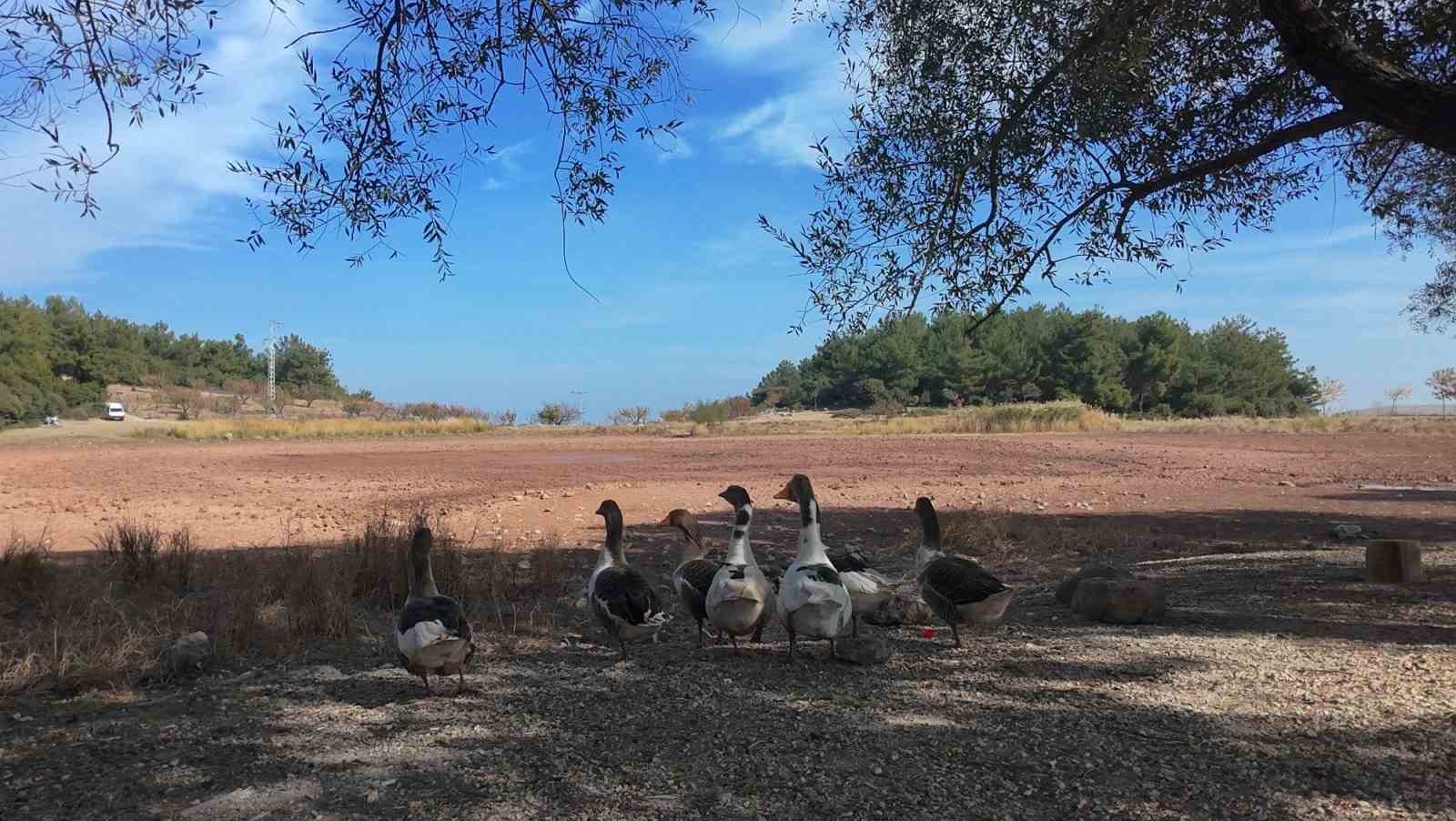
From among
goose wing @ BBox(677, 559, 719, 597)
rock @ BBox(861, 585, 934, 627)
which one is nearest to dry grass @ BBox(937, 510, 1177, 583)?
rock @ BBox(861, 585, 934, 627)

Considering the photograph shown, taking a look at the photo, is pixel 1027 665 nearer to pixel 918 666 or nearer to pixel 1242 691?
pixel 918 666

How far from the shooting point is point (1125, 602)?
23.0 ft

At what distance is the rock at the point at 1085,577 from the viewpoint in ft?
25.2

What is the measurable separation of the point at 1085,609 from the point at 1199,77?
5198mm

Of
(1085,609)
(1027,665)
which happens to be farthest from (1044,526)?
(1027,665)

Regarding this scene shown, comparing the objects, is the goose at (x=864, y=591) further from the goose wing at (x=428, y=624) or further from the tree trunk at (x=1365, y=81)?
the tree trunk at (x=1365, y=81)

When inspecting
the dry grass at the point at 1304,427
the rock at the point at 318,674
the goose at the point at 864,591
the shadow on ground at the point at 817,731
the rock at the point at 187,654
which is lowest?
the rock at the point at 318,674

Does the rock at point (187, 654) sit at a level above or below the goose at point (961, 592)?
below

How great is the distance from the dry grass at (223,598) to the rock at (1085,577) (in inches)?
172

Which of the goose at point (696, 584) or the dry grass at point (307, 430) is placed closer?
the goose at point (696, 584)

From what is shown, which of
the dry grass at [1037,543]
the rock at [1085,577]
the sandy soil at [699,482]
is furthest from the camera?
the sandy soil at [699,482]

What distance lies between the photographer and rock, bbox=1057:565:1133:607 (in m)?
7.67

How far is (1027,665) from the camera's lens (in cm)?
596

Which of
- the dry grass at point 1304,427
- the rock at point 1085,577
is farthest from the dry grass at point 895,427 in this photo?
the rock at point 1085,577
